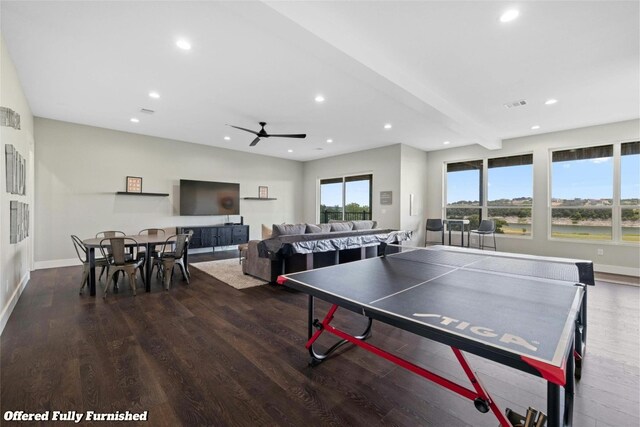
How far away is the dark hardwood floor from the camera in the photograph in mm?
1712

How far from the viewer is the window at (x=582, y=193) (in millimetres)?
5688

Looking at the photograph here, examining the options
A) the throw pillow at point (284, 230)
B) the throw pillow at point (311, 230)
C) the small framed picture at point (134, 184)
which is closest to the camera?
the throw pillow at point (284, 230)

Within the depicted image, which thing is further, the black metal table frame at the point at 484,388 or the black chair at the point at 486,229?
the black chair at the point at 486,229

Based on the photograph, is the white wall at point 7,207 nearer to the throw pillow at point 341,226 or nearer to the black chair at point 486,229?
the throw pillow at point 341,226

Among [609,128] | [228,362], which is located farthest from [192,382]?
[609,128]

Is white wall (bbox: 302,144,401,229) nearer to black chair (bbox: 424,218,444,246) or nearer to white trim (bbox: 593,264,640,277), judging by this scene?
black chair (bbox: 424,218,444,246)

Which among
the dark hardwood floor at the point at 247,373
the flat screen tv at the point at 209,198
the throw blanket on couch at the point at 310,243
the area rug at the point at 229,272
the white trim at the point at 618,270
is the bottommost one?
the dark hardwood floor at the point at 247,373

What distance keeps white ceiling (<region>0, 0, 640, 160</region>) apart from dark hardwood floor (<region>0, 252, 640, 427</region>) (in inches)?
110

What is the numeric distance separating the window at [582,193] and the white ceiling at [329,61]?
2.67 feet

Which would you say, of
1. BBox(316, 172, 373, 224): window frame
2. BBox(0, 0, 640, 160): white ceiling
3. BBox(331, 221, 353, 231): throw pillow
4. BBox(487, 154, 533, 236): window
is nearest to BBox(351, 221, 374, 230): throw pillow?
BBox(331, 221, 353, 231): throw pillow

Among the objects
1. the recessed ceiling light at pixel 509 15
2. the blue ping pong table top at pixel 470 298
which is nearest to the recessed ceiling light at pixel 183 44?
the blue ping pong table top at pixel 470 298

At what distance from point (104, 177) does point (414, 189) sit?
7.66m

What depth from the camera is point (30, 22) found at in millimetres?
2684

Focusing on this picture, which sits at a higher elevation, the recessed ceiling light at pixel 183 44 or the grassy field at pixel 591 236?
the recessed ceiling light at pixel 183 44
